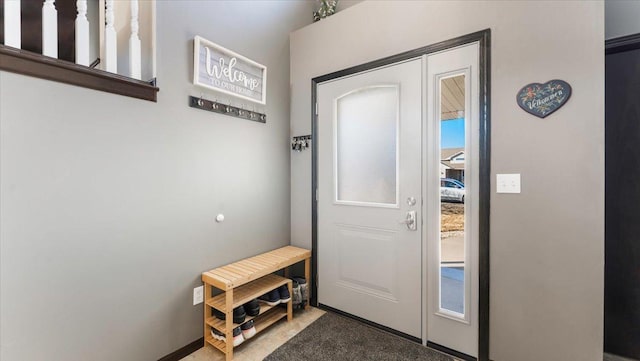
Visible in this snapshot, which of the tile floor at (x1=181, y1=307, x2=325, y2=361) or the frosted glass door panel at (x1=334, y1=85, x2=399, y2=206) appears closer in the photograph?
the tile floor at (x1=181, y1=307, x2=325, y2=361)

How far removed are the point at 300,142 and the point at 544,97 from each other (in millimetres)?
1766

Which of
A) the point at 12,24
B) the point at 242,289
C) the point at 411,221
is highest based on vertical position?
the point at 12,24

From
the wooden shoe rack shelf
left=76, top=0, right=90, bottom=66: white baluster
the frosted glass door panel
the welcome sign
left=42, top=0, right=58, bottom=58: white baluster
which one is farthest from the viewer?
the frosted glass door panel

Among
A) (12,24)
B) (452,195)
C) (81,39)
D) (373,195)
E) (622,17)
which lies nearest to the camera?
(12,24)

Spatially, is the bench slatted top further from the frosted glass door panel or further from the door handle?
the door handle

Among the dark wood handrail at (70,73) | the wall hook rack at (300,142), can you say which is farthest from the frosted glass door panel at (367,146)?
the dark wood handrail at (70,73)

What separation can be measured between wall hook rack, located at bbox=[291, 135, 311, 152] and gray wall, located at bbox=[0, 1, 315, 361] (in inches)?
13.7

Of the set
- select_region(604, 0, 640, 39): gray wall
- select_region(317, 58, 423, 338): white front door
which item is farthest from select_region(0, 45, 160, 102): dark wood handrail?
select_region(604, 0, 640, 39): gray wall

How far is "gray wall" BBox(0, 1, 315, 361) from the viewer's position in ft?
4.03

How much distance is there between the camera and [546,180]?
1521 millimetres

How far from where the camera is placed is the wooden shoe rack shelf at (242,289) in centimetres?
175

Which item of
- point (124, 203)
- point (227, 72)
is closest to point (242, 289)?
point (124, 203)

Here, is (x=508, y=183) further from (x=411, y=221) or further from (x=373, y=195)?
(x=373, y=195)

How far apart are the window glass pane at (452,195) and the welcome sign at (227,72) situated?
142cm
